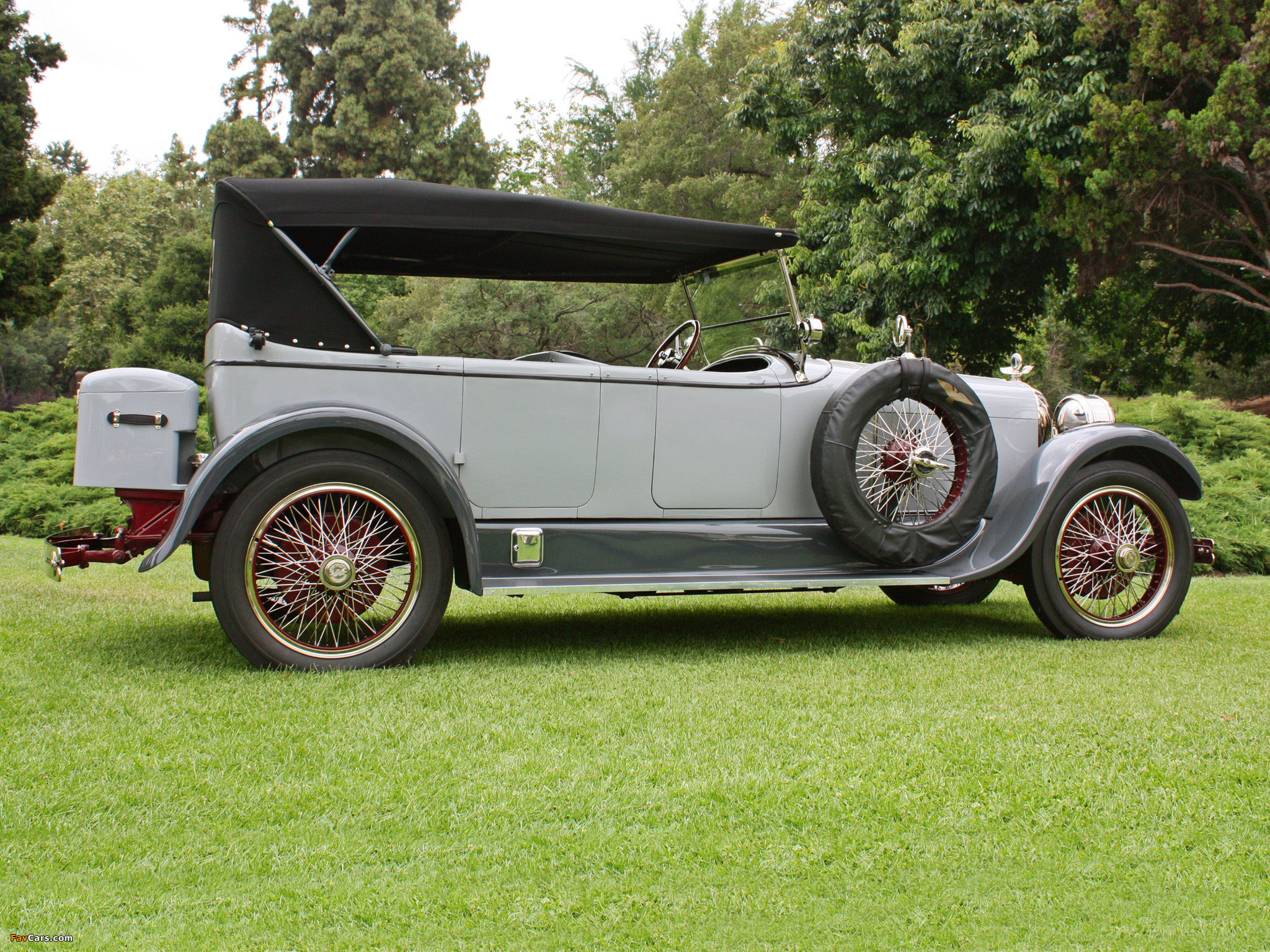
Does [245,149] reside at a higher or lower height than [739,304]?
higher

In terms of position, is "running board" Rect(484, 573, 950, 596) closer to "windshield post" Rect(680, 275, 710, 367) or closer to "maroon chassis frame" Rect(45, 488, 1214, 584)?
"maroon chassis frame" Rect(45, 488, 1214, 584)

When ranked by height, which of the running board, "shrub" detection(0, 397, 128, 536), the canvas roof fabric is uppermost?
the canvas roof fabric

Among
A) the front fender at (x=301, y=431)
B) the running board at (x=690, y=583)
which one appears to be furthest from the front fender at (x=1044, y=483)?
the front fender at (x=301, y=431)

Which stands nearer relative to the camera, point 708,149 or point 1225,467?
point 1225,467

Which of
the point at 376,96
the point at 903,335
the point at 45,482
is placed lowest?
the point at 45,482

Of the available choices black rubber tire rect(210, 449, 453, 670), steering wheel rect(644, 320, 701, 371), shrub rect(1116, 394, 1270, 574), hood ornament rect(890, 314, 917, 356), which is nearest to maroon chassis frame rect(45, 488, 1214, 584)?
black rubber tire rect(210, 449, 453, 670)

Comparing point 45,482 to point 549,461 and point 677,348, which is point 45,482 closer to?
point 677,348

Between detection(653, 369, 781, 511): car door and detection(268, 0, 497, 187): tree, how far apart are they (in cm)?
2863

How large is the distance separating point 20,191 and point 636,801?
49.2 ft

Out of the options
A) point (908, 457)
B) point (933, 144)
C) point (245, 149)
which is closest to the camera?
point (908, 457)

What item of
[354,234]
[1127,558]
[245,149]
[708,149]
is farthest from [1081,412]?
[245,149]

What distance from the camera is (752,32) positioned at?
28969 mm

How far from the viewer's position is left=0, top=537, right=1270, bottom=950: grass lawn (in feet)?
6.42

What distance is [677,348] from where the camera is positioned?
5844 millimetres
